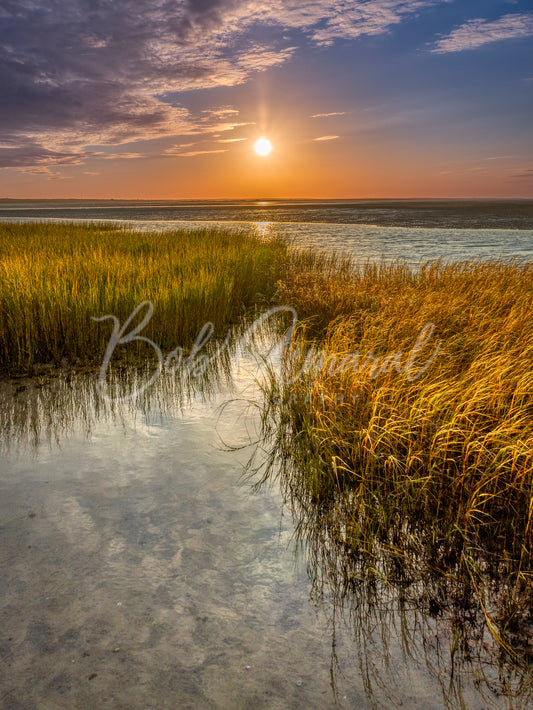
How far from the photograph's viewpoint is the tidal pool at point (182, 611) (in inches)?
86.4

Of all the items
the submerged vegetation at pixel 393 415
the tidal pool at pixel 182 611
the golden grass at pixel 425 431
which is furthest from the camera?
the golden grass at pixel 425 431

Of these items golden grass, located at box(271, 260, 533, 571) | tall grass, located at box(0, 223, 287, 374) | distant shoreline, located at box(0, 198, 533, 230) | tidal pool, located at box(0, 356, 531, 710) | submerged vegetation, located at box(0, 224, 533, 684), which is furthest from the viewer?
distant shoreline, located at box(0, 198, 533, 230)

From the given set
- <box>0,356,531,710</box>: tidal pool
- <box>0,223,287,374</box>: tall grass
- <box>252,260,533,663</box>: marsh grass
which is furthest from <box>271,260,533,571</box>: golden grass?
<box>0,223,287,374</box>: tall grass

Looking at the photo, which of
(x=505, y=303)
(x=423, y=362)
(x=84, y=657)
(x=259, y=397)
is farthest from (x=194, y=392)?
(x=505, y=303)

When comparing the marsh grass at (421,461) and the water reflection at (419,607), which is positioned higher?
the marsh grass at (421,461)

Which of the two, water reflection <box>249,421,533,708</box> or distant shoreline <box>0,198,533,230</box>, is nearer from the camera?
water reflection <box>249,421,533,708</box>

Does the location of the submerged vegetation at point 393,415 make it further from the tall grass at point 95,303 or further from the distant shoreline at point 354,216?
the distant shoreline at point 354,216

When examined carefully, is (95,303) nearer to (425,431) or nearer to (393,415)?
(393,415)

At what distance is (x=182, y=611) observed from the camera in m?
2.62

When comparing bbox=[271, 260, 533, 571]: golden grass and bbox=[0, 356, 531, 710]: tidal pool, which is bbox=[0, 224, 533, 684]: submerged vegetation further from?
bbox=[0, 356, 531, 710]: tidal pool

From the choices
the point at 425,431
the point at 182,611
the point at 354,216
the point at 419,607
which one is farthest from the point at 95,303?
the point at 354,216

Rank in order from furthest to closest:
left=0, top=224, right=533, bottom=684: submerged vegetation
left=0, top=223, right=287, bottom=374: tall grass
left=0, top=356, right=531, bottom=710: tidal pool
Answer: left=0, top=223, right=287, bottom=374: tall grass → left=0, top=224, right=533, bottom=684: submerged vegetation → left=0, top=356, right=531, bottom=710: tidal pool

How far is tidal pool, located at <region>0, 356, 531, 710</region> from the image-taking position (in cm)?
219

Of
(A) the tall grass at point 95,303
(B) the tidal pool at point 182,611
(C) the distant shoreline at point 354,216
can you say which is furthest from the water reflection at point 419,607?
(C) the distant shoreline at point 354,216
